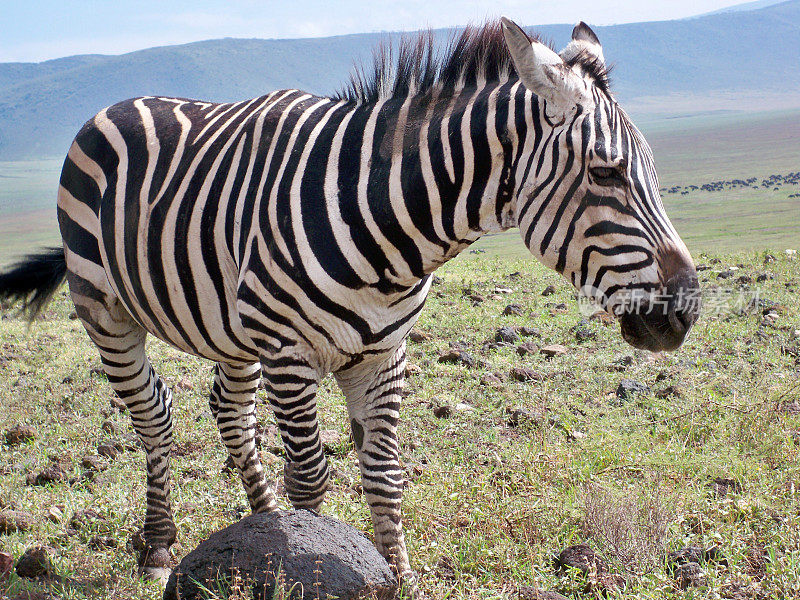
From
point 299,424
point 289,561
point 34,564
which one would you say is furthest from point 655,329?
point 34,564

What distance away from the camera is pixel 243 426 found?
4.20 meters

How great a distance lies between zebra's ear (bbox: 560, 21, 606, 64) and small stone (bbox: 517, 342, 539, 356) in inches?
156

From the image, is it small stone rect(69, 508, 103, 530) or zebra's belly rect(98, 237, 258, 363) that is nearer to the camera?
zebra's belly rect(98, 237, 258, 363)

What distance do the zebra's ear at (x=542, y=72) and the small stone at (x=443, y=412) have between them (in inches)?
125

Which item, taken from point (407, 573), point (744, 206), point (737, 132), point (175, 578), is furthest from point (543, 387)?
point (737, 132)

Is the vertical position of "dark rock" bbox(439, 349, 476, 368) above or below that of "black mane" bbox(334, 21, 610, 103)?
below

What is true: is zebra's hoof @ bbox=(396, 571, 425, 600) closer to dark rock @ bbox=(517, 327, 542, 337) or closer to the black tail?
the black tail

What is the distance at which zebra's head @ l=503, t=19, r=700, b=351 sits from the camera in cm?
246

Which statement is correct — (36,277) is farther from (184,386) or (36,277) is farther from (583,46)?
(583,46)

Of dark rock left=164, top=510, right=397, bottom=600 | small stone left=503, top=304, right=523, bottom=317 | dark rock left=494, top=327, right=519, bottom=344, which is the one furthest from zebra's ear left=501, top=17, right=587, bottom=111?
small stone left=503, top=304, right=523, bottom=317

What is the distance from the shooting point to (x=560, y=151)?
251cm

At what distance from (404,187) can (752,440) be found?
10.1 feet

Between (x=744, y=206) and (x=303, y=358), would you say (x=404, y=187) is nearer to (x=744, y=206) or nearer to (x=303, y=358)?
(x=303, y=358)

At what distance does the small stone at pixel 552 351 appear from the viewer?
6582 millimetres
